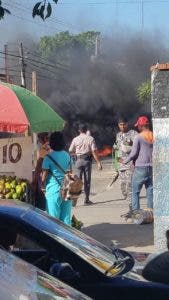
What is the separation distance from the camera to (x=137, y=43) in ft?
170

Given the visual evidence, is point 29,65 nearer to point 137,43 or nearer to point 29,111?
point 137,43

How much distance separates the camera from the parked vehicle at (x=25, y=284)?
2.57 m

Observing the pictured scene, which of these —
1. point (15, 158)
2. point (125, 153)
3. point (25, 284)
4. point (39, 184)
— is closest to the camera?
point (25, 284)

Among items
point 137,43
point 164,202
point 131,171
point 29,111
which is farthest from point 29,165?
point 137,43

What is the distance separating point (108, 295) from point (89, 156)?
969 cm

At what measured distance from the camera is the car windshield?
4.29 m

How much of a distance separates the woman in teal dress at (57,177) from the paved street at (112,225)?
121 centimetres

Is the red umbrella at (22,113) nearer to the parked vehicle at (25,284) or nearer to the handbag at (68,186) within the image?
the handbag at (68,186)

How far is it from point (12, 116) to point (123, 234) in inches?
121

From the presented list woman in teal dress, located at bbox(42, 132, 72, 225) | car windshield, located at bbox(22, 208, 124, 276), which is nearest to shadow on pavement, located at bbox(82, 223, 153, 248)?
woman in teal dress, located at bbox(42, 132, 72, 225)

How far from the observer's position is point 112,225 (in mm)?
10953

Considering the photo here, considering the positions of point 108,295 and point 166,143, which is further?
point 166,143

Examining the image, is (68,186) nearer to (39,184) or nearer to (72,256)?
(39,184)

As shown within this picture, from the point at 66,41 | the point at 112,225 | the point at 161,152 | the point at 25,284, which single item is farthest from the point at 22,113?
the point at 66,41
